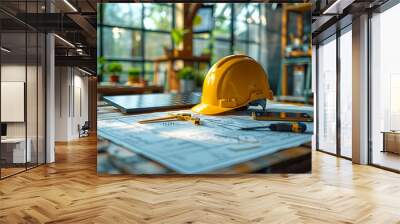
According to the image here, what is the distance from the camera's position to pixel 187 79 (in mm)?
5637

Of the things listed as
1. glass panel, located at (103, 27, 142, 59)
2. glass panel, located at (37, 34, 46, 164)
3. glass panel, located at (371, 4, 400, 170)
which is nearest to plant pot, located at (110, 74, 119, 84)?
glass panel, located at (103, 27, 142, 59)

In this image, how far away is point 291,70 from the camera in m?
5.81

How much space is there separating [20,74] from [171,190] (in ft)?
9.61

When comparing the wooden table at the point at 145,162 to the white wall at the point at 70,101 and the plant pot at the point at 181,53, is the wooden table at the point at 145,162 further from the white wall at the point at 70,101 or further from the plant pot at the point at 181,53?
the white wall at the point at 70,101

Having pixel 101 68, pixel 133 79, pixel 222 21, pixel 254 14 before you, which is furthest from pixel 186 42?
pixel 101 68

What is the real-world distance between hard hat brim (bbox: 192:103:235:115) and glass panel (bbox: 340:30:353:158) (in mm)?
3024

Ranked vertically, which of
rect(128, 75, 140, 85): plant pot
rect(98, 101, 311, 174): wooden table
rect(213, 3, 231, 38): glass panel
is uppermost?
rect(213, 3, 231, 38): glass panel

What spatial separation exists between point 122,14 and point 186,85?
4.28 feet

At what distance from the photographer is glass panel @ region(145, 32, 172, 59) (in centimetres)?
580

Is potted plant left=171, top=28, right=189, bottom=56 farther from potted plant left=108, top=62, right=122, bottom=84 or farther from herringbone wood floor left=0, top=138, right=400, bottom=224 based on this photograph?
herringbone wood floor left=0, top=138, right=400, bottom=224

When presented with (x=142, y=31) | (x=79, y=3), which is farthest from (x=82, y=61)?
(x=142, y=31)

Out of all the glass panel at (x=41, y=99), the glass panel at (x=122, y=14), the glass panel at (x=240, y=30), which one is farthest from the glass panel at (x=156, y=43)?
the glass panel at (x=41, y=99)

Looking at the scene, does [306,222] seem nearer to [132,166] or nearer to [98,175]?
[132,166]

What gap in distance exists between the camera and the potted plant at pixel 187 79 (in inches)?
221
